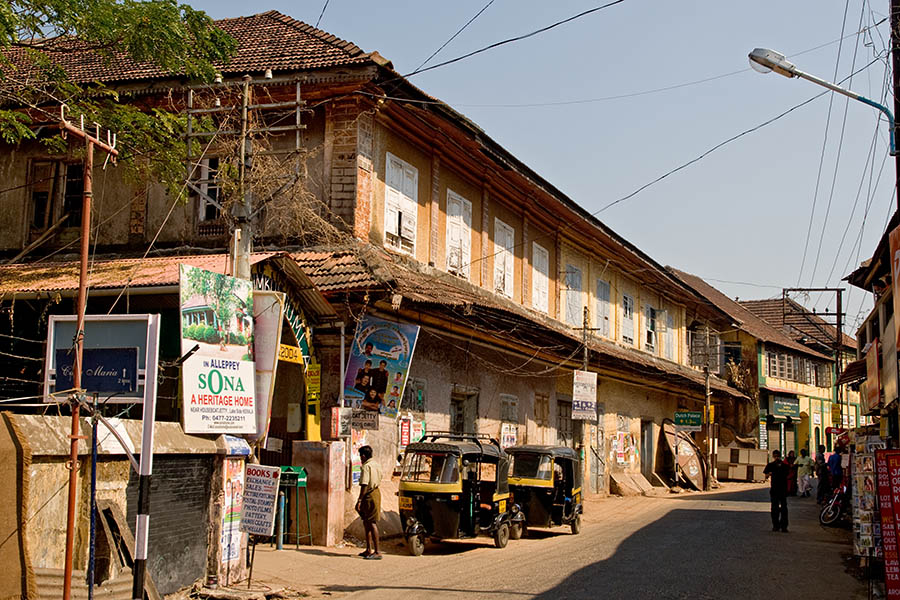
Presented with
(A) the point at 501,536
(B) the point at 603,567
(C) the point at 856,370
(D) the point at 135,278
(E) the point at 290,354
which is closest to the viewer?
(D) the point at 135,278

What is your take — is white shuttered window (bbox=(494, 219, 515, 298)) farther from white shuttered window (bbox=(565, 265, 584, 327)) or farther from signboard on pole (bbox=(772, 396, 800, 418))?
signboard on pole (bbox=(772, 396, 800, 418))

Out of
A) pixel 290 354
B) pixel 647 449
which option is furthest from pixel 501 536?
pixel 647 449

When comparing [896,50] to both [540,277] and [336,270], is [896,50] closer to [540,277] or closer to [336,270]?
[336,270]

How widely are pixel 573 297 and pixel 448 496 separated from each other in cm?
1443

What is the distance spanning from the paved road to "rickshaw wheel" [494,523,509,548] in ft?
0.45

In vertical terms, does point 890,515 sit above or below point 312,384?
below

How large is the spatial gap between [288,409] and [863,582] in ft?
30.9

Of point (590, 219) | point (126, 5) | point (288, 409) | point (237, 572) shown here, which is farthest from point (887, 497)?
point (590, 219)

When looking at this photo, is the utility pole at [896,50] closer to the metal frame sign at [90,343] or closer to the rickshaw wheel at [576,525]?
the rickshaw wheel at [576,525]

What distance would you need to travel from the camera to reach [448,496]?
1470cm

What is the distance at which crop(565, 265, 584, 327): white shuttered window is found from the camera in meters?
27.8

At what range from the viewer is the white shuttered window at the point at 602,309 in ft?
99.6

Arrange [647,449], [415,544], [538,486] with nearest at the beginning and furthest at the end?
[415,544], [538,486], [647,449]

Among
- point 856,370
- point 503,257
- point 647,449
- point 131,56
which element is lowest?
point 647,449
